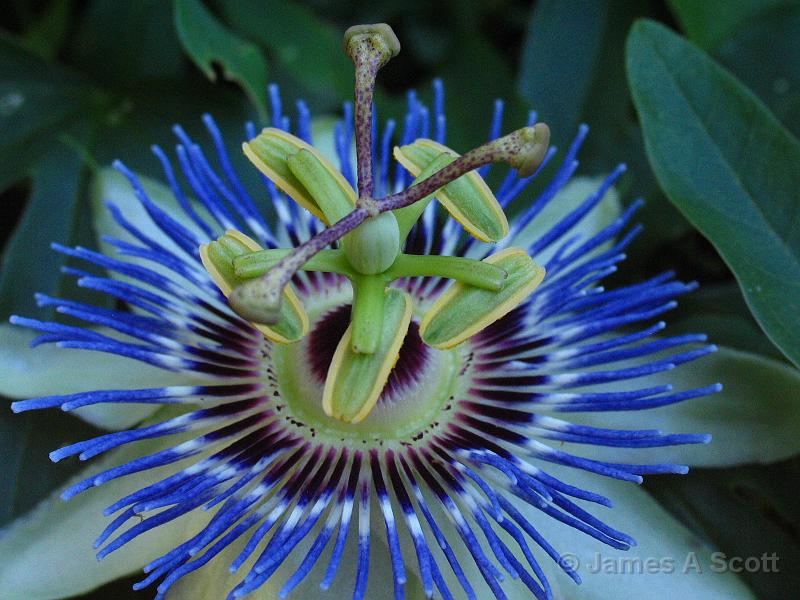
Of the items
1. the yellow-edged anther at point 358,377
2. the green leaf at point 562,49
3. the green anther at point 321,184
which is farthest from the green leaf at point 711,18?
the yellow-edged anther at point 358,377

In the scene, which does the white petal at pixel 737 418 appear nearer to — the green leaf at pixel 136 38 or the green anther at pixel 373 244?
the green anther at pixel 373 244

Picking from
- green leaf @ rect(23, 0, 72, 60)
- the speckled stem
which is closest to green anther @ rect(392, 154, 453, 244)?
the speckled stem

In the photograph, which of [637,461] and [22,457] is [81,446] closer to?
[22,457]

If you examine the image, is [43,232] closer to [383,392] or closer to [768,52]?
[383,392]

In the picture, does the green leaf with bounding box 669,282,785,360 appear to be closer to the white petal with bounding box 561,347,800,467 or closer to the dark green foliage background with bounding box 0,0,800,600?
the dark green foliage background with bounding box 0,0,800,600

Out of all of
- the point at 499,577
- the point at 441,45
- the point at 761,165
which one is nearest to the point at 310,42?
the point at 441,45
